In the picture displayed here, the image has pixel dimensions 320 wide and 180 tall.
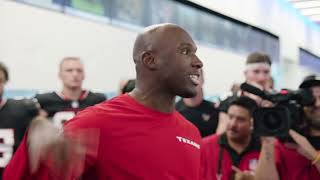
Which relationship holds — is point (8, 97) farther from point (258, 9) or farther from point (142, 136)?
point (258, 9)

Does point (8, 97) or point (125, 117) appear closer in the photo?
point (125, 117)

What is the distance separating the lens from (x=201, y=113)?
2916 mm

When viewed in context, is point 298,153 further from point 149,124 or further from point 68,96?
point 68,96

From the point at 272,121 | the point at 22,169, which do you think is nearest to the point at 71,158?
the point at 22,169

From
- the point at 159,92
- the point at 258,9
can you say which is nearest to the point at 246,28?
the point at 258,9

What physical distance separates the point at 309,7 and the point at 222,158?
663 cm

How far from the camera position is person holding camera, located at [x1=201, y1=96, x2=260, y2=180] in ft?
6.40

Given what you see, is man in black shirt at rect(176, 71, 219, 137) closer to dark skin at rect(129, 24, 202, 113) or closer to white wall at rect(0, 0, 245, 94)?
white wall at rect(0, 0, 245, 94)

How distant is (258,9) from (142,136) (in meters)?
5.51

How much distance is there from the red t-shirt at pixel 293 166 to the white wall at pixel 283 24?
119 inches

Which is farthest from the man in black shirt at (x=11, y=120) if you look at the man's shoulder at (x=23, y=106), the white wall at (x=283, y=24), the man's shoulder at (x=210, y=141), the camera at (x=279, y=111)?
the white wall at (x=283, y=24)

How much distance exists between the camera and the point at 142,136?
113cm

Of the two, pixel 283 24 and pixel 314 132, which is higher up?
pixel 283 24

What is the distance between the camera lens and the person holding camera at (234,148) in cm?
195
